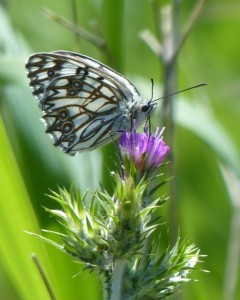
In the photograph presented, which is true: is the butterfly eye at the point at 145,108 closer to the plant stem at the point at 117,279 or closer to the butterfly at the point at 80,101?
the butterfly at the point at 80,101

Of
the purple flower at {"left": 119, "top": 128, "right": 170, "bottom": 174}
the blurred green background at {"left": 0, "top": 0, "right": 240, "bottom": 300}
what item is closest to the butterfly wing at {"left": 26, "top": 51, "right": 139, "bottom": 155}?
the blurred green background at {"left": 0, "top": 0, "right": 240, "bottom": 300}

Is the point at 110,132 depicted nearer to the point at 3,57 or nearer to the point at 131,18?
the point at 3,57

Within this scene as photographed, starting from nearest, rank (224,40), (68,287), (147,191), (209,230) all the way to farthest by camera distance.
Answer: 1. (147,191)
2. (68,287)
3. (209,230)
4. (224,40)

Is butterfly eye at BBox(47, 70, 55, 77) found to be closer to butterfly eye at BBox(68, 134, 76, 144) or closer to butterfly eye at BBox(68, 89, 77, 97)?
butterfly eye at BBox(68, 89, 77, 97)

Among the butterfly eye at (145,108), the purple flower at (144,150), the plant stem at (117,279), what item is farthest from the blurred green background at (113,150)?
the plant stem at (117,279)

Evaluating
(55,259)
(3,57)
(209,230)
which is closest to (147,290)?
(55,259)

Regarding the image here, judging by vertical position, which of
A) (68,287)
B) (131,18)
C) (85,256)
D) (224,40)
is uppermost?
(131,18)
